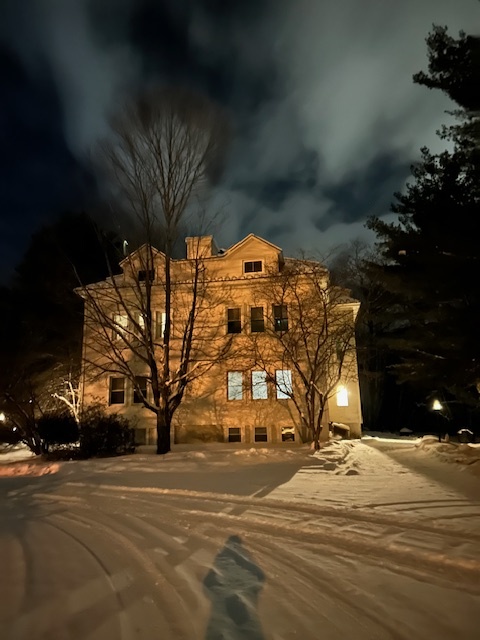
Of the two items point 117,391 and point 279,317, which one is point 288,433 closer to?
point 279,317

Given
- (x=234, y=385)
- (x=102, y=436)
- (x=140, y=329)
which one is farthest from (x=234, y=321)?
(x=102, y=436)

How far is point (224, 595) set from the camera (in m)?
3.58

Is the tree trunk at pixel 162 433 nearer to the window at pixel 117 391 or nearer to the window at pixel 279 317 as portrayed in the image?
the window at pixel 279 317

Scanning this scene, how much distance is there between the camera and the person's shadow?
3021 mm

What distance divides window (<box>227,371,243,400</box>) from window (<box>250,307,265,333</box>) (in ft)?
7.30

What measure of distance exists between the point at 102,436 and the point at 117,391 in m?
6.44

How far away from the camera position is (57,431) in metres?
16.4

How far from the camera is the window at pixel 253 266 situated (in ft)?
67.8

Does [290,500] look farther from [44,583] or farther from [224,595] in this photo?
[44,583]

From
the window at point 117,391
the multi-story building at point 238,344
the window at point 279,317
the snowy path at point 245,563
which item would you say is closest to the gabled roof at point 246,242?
the multi-story building at point 238,344

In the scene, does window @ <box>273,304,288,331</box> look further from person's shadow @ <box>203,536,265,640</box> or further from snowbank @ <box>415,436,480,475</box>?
person's shadow @ <box>203,536,265,640</box>

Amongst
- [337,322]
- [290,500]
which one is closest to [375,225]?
[337,322]

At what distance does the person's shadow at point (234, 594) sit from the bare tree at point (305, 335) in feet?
38.0

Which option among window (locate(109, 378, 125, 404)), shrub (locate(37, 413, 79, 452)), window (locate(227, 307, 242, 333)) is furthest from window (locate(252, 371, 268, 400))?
shrub (locate(37, 413, 79, 452))
